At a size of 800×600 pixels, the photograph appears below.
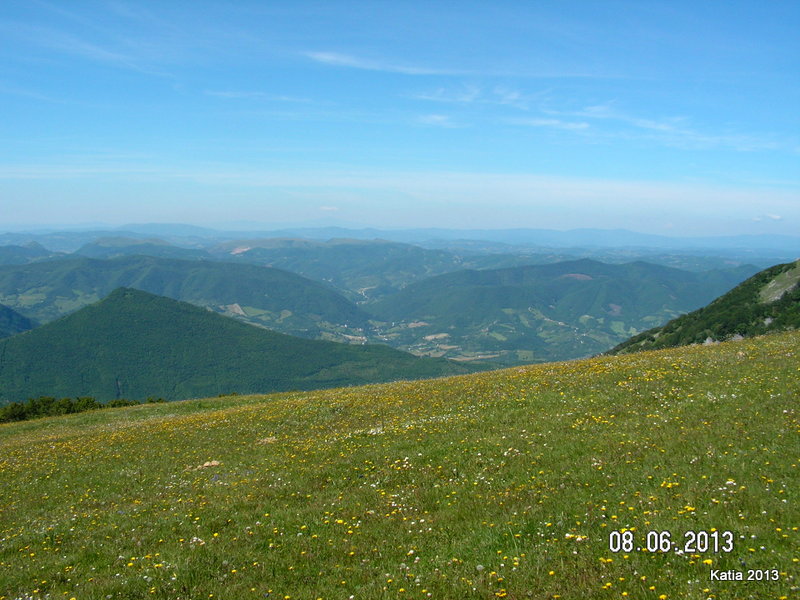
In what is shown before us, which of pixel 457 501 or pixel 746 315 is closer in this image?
pixel 457 501

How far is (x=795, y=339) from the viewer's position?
1068 inches

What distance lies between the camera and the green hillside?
7425 cm

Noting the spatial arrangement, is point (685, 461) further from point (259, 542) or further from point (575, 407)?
point (259, 542)

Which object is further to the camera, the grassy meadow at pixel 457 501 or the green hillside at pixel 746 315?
the green hillside at pixel 746 315

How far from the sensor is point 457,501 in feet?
41.7

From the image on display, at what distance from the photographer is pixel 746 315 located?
82.2 metres

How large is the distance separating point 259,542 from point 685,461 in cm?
1120

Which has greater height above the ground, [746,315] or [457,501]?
[457,501]

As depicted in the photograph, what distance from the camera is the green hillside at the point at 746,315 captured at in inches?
2923

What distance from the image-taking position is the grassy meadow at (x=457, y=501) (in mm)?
9031

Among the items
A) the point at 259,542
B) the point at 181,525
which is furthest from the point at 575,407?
the point at 181,525

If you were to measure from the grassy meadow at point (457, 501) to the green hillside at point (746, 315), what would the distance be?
2492 inches

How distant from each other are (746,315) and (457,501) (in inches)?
3541

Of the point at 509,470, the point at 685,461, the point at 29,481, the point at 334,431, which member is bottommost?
the point at 29,481
